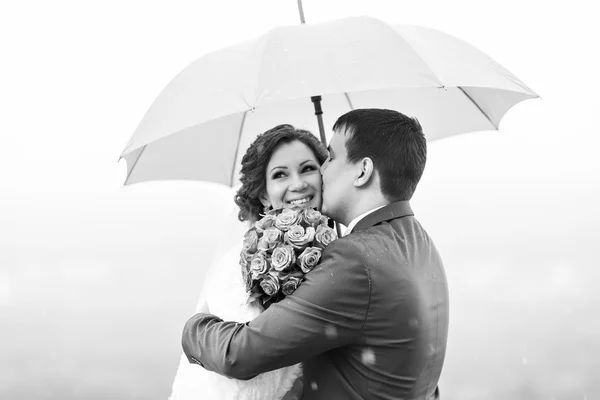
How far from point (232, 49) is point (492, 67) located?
6.25 ft

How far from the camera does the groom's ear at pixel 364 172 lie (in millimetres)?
3797

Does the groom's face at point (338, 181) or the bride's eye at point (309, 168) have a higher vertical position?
the groom's face at point (338, 181)

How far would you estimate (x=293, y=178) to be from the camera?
490cm

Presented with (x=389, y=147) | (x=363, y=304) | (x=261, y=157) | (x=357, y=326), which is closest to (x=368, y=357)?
(x=357, y=326)

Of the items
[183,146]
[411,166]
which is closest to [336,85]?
[411,166]

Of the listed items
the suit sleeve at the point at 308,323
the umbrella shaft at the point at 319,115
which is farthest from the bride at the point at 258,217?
the umbrella shaft at the point at 319,115

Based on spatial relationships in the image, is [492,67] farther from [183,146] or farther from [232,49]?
[183,146]

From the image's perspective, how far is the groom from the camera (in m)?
3.40

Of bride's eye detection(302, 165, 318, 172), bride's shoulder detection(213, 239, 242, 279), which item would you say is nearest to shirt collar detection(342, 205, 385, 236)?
bride's shoulder detection(213, 239, 242, 279)

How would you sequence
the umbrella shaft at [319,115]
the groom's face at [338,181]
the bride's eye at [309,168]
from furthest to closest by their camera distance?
the umbrella shaft at [319,115]
the bride's eye at [309,168]
the groom's face at [338,181]

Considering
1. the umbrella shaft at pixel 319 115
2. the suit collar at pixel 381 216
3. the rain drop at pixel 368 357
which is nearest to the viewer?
the rain drop at pixel 368 357

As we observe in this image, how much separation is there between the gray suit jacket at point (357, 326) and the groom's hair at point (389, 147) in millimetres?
128

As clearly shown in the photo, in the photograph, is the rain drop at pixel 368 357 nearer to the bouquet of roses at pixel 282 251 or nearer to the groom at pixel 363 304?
the groom at pixel 363 304

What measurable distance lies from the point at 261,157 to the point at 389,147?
144 centimetres
